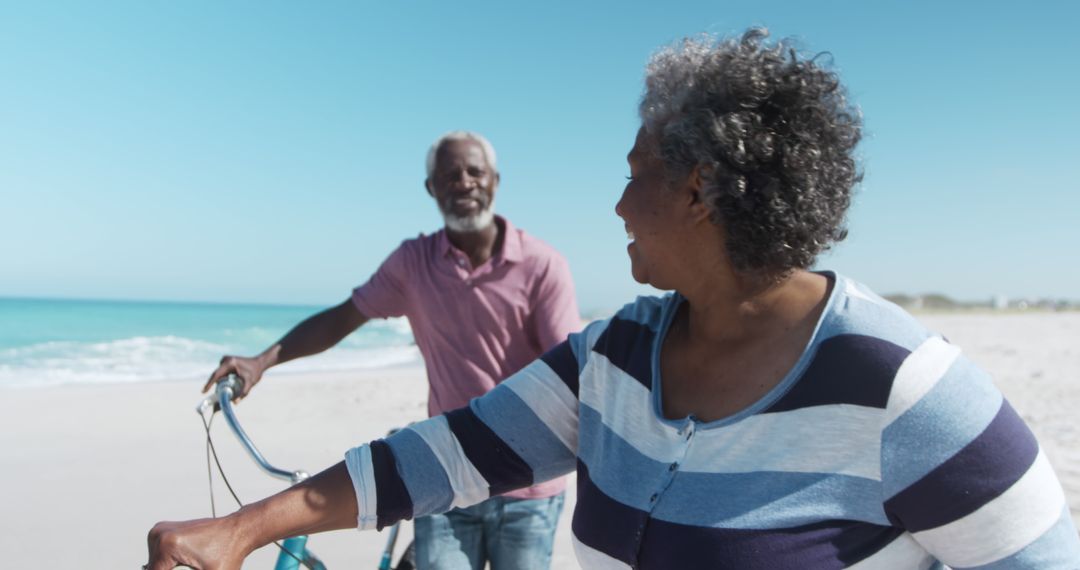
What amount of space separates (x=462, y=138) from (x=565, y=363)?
1739 mm

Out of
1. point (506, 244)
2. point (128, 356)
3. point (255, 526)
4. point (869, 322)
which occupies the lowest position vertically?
Answer: point (128, 356)

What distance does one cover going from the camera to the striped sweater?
1149mm

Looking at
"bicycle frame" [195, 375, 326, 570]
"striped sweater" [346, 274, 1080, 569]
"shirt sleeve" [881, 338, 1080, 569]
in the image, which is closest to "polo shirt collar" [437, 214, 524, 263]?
"bicycle frame" [195, 375, 326, 570]

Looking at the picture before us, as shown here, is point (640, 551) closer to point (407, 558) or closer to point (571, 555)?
point (407, 558)

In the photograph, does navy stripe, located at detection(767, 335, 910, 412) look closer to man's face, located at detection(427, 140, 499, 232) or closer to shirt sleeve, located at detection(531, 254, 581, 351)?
shirt sleeve, located at detection(531, 254, 581, 351)

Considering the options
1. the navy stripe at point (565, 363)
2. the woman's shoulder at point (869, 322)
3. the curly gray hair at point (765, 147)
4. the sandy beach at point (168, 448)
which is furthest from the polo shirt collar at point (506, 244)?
the sandy beach at point (168, 448)

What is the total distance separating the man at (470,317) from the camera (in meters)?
2.72

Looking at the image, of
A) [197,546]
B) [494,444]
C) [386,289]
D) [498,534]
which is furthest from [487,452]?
[386,289]

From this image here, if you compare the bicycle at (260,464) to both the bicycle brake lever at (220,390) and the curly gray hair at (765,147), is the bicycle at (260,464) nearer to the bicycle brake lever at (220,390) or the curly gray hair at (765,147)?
the bicycle brake lever at (220,390)

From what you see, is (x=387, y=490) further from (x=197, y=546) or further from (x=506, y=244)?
(x=506, y=244)

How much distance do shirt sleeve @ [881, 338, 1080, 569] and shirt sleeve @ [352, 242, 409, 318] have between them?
2.12 m

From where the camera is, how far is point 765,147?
128 centimetres

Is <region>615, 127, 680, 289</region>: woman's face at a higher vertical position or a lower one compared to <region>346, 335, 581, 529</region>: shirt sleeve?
higher

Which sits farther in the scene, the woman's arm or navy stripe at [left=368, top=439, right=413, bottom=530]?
navy stripe at [left=368, top=439, right=413, bottom=530]
